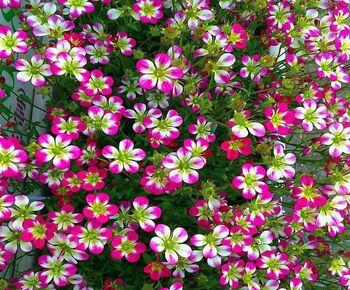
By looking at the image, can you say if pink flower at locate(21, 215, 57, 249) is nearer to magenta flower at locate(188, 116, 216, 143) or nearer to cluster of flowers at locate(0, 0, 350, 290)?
cluster of flowers at locate(0, 0, 350, 290)

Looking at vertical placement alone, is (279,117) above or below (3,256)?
above

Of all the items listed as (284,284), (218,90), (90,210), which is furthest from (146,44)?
(284,284)

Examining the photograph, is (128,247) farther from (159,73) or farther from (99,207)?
(159,73)

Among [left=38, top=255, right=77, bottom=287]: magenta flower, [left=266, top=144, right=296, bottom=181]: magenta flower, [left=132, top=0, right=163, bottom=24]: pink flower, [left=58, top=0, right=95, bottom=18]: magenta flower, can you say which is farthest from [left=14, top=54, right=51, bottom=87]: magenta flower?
[left=266, top=144, right=296, bottom=181]: magenta flower

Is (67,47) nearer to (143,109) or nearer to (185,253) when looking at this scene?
(143,109)

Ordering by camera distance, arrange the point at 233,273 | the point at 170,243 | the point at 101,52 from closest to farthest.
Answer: the point at 170,243 < the point at 233,273 < the point at 101,52

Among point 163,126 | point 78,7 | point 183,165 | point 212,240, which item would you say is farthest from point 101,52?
point 212,240
